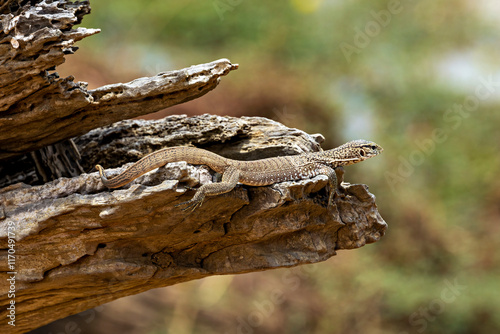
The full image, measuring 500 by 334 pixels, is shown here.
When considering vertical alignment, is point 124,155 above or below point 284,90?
above

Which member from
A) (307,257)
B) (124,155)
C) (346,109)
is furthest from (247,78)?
(307,257)

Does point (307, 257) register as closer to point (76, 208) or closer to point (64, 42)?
point (76, 208)

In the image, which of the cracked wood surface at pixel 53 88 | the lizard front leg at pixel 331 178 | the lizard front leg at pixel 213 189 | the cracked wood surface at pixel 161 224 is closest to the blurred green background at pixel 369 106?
the cracked wood surface at pixel 161 224

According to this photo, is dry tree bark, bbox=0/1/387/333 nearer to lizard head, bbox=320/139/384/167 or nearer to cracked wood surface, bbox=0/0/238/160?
cracked wood surface, bbox=0/0/238/160

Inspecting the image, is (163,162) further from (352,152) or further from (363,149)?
(363,149)

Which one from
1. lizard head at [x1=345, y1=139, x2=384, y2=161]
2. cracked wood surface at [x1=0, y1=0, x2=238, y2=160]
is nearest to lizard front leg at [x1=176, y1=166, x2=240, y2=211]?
Result: cracked wood surface at [x1=0, y1=0, x2=238, y2=160]

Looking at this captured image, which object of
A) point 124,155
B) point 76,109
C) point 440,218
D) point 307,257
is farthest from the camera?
point 440,218

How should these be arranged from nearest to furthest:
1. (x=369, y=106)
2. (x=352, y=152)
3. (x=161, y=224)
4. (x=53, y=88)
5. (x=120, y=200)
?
(x=120, y=200) < (x=53, y=88) < (x=161, y=224) < (x=352, y=152) < (x=369, y=106)

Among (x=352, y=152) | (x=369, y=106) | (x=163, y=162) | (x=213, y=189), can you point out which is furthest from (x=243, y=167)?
(x=369, y=106)
